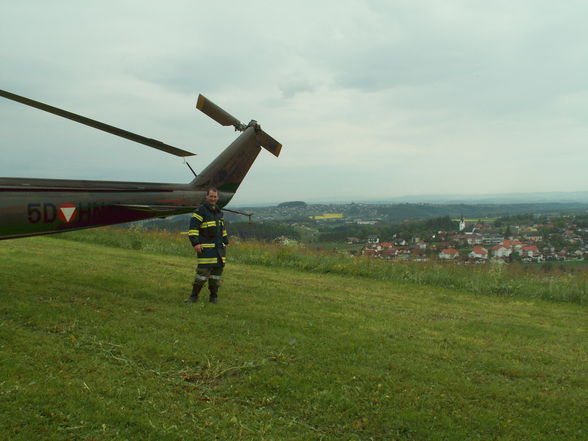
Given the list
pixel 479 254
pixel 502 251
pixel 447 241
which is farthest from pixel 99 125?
pixel 447 241

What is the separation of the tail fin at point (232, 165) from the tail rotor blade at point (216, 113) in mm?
→ 357

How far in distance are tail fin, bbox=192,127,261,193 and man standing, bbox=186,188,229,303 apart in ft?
6.87

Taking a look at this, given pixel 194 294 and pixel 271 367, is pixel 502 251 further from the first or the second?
pixel 271 367

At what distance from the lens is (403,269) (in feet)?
44.7

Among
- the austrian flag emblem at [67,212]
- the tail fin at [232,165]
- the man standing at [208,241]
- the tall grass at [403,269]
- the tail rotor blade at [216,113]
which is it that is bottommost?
the tall grass at [403,269]

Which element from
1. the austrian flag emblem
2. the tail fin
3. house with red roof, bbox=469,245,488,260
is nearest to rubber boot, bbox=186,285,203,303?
the austrian flag emblem

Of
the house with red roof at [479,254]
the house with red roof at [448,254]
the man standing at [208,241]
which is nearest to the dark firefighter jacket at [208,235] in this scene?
the man standing at [208,241]

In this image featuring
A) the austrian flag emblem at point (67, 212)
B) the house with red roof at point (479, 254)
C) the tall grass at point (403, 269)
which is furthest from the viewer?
the house with red roof at point (479, 254)

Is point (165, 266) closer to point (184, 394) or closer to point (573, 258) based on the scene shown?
point (184, 394)

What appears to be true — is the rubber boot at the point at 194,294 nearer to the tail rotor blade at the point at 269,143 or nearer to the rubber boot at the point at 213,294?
the rubber boot at the point at 213,294

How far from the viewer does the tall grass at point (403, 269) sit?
11570 mm

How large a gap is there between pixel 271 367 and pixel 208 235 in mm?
3393

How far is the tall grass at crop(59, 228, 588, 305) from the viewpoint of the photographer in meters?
11.6

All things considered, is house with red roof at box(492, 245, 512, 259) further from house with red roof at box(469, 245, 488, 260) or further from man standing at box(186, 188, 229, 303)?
man standing at box(186, 188, 229, 303)
